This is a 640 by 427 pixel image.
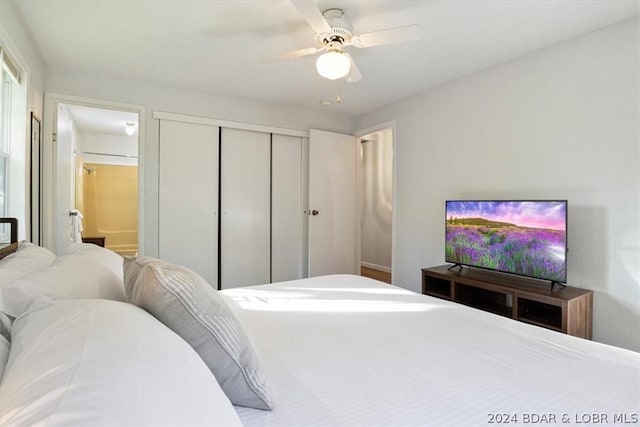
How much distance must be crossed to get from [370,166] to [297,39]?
3929 millimetres

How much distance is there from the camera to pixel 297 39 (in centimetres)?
249

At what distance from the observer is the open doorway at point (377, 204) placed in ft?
19.2

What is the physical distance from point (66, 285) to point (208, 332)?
0.51m

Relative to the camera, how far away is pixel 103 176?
6.49 meters

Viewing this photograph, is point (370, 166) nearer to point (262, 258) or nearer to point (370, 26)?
point (262, 258)

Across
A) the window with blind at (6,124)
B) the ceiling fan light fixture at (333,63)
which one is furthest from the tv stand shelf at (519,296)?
the window with blind at (6,124)

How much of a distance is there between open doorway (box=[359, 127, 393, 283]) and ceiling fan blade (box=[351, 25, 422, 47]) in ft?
12.2

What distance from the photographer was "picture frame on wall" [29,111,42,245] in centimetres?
260

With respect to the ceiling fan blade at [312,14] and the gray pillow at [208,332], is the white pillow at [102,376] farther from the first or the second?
the ceiling fan blade at [312,14]

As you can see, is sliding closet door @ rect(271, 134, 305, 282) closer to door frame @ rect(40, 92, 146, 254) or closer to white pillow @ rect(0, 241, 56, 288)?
door frame @ rect(40, 92, 146, 254)

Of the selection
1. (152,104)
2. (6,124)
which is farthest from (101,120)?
(6,124)

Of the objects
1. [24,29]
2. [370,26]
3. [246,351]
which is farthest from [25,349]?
[24,29]

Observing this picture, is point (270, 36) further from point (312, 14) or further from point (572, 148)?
point (572, 148)

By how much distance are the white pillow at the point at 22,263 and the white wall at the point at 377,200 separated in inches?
195
